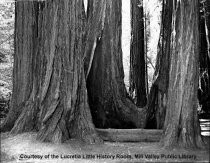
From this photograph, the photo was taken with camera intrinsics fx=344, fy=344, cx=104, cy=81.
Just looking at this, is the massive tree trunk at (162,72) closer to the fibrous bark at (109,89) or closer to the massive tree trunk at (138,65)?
the fibrous bark at (109,89)

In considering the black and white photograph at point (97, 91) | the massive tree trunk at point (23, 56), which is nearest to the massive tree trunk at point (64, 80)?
the black and white photograph at point (97, 91)

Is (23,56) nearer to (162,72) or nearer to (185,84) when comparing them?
(162,72)

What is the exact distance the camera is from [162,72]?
9.09m

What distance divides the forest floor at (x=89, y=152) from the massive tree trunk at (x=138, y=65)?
180 inches

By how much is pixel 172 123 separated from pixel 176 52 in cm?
156

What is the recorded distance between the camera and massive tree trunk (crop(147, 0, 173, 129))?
9.02m

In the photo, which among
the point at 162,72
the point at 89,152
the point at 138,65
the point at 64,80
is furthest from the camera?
the point at 138,65

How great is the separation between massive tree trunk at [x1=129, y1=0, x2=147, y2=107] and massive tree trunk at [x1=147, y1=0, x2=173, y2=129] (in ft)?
10.1

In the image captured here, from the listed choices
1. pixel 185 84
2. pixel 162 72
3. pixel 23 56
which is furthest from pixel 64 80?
pixel 185 84

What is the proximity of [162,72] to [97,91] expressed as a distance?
2.06m

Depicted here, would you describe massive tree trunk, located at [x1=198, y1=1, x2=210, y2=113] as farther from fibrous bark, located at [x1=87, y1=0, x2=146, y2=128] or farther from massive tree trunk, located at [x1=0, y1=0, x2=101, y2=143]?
massive tree trunk, located at [x1=0, y1=0, x2=101, y2=143]

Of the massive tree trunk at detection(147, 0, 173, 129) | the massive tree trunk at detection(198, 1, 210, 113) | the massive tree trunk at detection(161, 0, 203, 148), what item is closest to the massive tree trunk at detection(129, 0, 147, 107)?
the massive tree trunk at detection(198, 1, 210, 113)

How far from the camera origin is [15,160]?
7293mm

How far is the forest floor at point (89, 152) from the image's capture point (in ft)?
22.1
